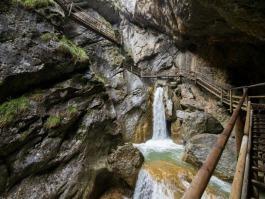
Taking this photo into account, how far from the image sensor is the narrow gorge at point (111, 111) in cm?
627

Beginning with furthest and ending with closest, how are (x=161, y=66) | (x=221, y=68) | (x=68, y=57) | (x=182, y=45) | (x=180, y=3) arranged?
(x=161, y=66) → (x=182, y=45) → (x=221, y=68) → (x=180, y=3) → (x=68, y=57)

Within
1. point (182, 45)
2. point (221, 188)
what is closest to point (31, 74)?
point (221, 188)

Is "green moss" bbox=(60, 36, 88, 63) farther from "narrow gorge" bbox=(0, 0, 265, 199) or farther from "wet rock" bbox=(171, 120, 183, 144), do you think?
"wet rock" bbox=(171, 120, 183, 144)

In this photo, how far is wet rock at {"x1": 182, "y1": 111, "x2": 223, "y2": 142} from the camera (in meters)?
11.4

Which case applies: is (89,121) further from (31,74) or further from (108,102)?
(31,74)

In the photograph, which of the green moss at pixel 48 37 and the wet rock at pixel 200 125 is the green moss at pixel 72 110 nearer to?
the green moss at pixel 48 37

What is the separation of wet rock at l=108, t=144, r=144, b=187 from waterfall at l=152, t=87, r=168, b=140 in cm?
539

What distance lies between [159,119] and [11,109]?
370 inches

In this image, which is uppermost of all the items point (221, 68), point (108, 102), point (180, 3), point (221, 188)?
point (180, 3)

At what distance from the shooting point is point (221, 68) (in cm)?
1377

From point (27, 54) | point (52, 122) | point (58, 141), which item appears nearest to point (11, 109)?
point (52, 122)

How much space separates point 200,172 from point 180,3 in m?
10.9

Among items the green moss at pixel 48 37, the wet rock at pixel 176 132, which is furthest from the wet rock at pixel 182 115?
the green moss at pixel 48 37

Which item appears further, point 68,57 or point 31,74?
point 68,57
